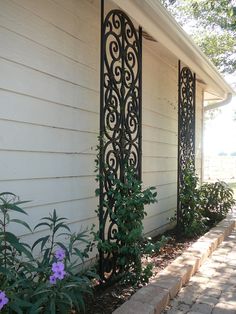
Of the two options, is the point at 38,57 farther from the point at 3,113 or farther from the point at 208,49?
the point at 208,49

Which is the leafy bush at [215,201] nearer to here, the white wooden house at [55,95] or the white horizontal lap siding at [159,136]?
the white horizontal lap siding at [159,136]

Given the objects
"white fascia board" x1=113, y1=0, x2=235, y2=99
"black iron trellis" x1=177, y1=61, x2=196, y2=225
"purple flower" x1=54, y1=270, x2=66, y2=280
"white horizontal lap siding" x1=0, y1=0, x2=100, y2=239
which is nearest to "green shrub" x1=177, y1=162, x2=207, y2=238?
"black iron trellis" x1=177, y1=61, x2=196, y2=225

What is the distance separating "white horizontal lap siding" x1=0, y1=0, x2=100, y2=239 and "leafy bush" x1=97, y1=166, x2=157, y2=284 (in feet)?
1.44

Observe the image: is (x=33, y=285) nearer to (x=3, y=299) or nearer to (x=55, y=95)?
(x=3, y=299)

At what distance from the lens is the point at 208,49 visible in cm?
1396

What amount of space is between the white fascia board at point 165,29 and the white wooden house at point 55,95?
1 centimetres

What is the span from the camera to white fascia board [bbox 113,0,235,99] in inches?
138

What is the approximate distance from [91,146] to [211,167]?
69.5ft

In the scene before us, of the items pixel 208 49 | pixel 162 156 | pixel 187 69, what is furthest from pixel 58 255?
pixel 208 49

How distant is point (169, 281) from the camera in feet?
11.9

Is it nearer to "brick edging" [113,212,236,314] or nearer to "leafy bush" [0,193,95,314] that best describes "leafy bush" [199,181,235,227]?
"brick edging" [113,212,236,314]

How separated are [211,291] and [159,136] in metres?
2.93

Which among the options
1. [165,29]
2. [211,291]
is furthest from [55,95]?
[211,291]

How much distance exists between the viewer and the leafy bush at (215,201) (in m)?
7.10
